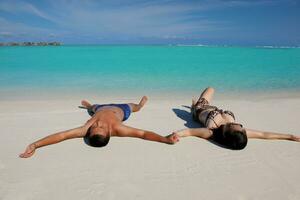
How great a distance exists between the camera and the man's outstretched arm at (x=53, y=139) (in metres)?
4.25

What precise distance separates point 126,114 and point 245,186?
333 centimetres

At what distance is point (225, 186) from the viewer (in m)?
3.46

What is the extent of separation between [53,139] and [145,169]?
1809mm

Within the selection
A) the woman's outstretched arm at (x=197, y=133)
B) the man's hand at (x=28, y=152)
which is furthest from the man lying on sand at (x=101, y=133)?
the woman's outstretched arm at (x=197, y=133)

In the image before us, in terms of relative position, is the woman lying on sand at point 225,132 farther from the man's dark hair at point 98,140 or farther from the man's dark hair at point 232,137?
the man's dark hair at point 98,140

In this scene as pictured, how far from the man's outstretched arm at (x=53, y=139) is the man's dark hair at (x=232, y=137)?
248cm

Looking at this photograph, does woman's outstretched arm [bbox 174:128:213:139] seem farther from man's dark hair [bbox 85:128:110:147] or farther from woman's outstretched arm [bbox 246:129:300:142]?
man's dark hair [bbox 85:128:110:147]

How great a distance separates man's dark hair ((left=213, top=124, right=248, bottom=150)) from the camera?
4.43 meters

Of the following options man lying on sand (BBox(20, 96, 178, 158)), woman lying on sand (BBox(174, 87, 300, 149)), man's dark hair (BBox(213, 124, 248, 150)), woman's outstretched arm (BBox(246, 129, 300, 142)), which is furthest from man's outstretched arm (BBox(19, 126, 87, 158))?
woman's outstretched arm (BBox(246, 129, 300, 142))

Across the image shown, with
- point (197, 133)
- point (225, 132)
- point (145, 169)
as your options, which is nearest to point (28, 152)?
point (145, 169)

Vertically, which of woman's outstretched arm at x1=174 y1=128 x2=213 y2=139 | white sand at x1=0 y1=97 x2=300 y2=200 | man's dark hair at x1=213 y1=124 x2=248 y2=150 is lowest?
white sand at x1=0 y1=97 x2=300 y2=200

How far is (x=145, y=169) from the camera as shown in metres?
3.88

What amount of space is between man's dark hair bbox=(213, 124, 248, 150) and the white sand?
5.3 inches

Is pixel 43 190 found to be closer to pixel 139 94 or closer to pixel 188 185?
pixel 188 185
